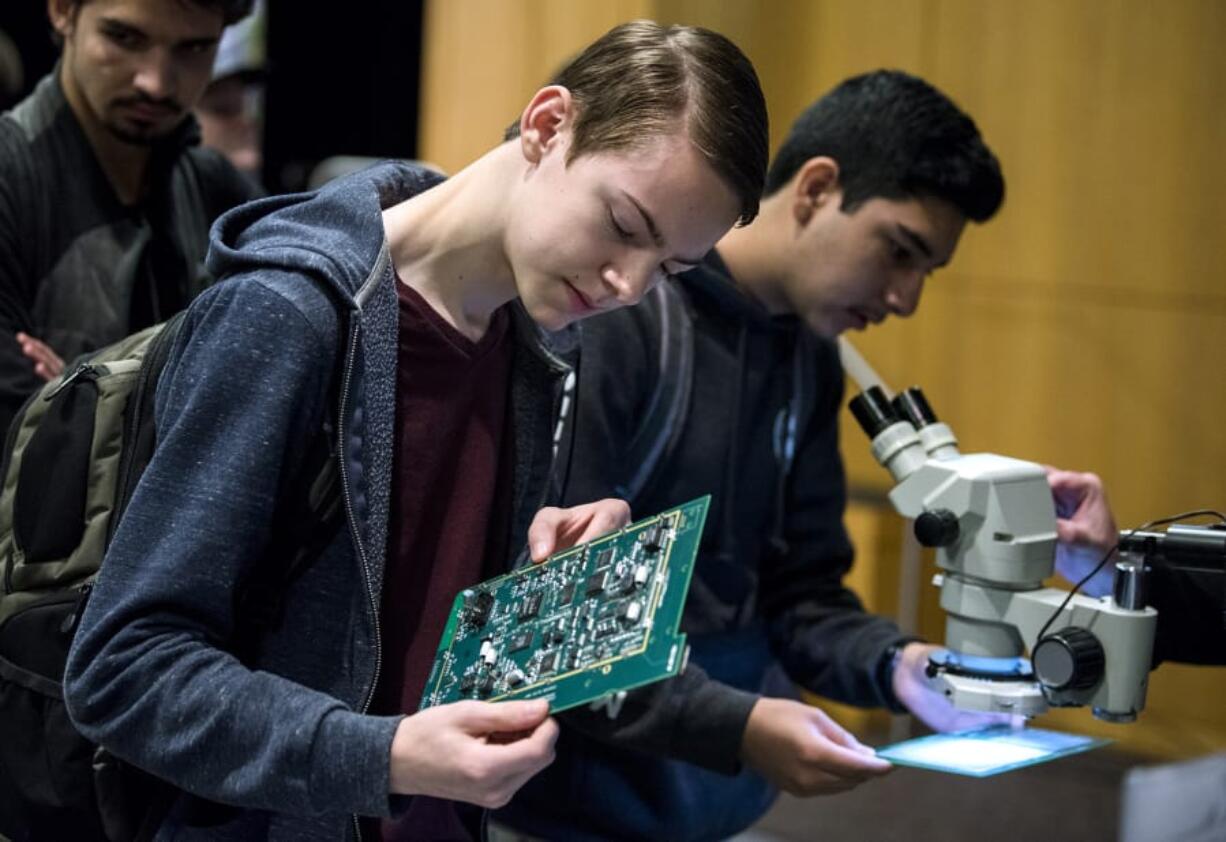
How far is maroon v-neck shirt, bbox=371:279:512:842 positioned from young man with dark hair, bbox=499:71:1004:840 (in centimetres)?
21

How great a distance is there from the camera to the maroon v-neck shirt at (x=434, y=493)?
125cm

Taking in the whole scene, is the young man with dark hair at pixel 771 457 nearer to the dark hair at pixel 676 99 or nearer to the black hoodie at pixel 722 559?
the black hoodie at pixel 722 559

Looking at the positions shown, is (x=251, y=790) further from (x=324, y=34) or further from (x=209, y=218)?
(x=324, y=34)

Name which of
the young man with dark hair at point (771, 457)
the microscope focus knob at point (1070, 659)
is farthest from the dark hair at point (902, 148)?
the microscope focus knob at point (1070, 659)

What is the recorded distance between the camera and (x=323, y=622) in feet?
3.91

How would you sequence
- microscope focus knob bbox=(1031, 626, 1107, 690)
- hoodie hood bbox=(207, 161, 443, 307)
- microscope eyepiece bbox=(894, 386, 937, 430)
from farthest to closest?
microscope eyepiece bbox=(894, 386, 937, 430) < microscope focus knob bbox=(1031, 626, 1107, 690) < hoodie hood bbox=(207, 161, 443, 307)

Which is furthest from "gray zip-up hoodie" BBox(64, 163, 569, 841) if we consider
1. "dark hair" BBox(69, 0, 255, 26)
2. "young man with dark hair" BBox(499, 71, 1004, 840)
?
"dark hair" BBox(69, 0, 255, 26)

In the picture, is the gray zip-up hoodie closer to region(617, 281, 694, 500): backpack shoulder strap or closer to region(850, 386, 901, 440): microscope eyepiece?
region(617, 281, 694, 500): backpack shoulder strap

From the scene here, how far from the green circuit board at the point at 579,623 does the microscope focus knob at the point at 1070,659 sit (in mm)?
457

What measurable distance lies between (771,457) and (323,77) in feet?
9.42

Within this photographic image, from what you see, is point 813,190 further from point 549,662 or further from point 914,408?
point 549,662

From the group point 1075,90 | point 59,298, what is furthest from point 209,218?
point 1075,90

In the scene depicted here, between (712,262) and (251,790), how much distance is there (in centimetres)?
94

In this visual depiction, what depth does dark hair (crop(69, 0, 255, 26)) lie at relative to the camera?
221 cm
